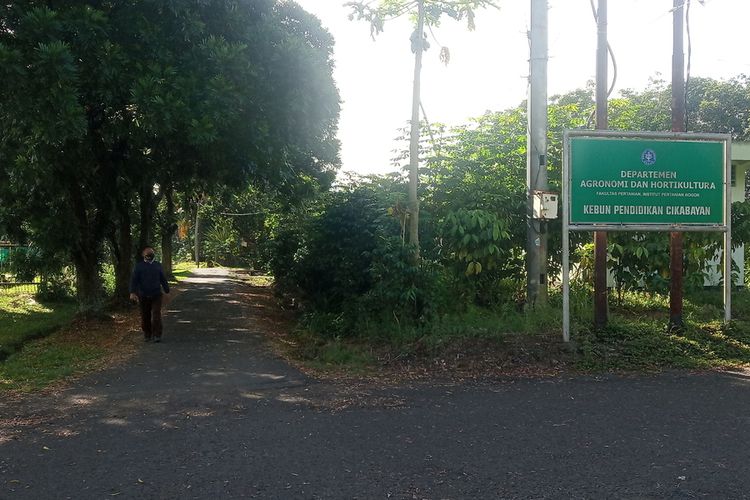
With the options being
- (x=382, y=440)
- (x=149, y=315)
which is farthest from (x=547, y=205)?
(x=149, y=315)

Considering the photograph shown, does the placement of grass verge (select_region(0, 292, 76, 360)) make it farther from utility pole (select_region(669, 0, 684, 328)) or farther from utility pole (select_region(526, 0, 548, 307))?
utility pole (select_region(669, 0, 684, 328))

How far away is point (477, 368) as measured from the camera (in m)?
7.84

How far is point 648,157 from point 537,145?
64.9 inches

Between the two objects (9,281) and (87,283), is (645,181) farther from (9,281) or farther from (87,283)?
(9,281)

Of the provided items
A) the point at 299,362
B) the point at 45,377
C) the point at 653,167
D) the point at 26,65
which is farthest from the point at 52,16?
the point at 653,167

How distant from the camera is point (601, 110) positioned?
9.30 metres

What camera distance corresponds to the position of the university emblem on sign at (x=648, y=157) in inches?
354

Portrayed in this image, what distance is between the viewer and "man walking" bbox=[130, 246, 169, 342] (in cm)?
1101

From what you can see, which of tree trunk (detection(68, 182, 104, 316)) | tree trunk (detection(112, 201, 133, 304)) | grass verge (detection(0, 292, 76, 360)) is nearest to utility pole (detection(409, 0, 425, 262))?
grass verge (detection(0, 292, 76, 360))

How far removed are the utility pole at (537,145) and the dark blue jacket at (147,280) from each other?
6173 mm

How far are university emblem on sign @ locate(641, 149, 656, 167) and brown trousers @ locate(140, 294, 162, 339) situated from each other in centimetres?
795

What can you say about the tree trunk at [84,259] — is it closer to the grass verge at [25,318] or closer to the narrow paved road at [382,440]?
the grass verge at [25,318]

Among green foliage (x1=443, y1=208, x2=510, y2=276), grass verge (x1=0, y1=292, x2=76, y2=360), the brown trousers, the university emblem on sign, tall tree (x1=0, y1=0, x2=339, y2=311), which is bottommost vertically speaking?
grass verge (x1=0, y1=292, x2=76, y2=360)

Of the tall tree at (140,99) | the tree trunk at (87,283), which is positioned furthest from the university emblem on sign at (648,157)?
the tree trunk at (87,283)
